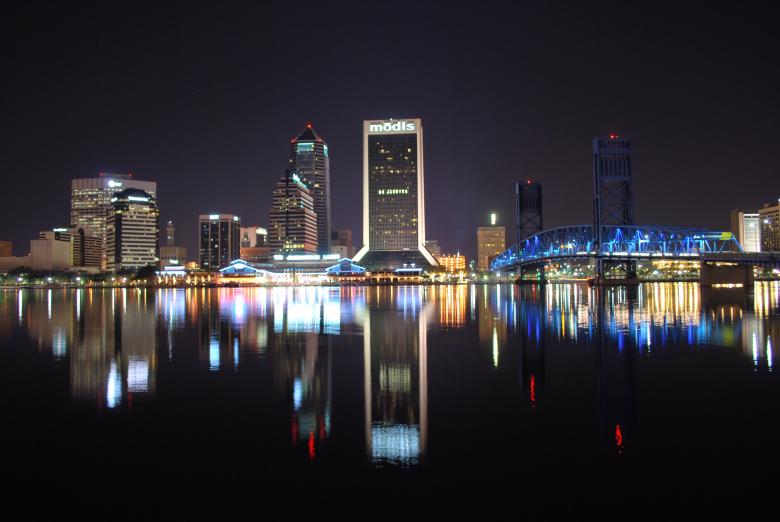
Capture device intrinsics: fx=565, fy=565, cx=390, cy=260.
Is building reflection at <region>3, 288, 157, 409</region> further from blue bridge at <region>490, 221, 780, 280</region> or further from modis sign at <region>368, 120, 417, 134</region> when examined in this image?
modis sign at <region>368, 120, 417, 134</region>

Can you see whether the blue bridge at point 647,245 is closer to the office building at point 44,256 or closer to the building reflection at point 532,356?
the building reflection at point 532,356

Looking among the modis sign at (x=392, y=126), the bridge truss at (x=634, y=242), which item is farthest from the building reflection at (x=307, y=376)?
the modis sign at (x=392, y=126)

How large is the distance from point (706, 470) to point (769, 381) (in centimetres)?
725

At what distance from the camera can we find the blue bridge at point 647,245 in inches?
2827

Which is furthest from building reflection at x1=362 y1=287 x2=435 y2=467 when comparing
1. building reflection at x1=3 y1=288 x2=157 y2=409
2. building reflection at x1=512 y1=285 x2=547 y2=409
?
building reflection at x1=3 y1=288 x2=157 y2=409

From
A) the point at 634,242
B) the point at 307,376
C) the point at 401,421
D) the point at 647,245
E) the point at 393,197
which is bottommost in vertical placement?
the point at 401,421

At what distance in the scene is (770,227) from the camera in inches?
6383

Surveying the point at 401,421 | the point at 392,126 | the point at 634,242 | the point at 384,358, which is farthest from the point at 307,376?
the point at 392,126

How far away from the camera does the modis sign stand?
175 m

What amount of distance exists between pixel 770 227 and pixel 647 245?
318 ft

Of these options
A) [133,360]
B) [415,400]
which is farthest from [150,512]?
[133,360]

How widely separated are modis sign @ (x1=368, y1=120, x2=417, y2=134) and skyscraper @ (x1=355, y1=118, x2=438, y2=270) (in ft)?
1.01

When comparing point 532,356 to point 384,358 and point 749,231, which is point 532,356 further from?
point 749,231

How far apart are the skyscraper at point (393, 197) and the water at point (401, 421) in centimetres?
15190
